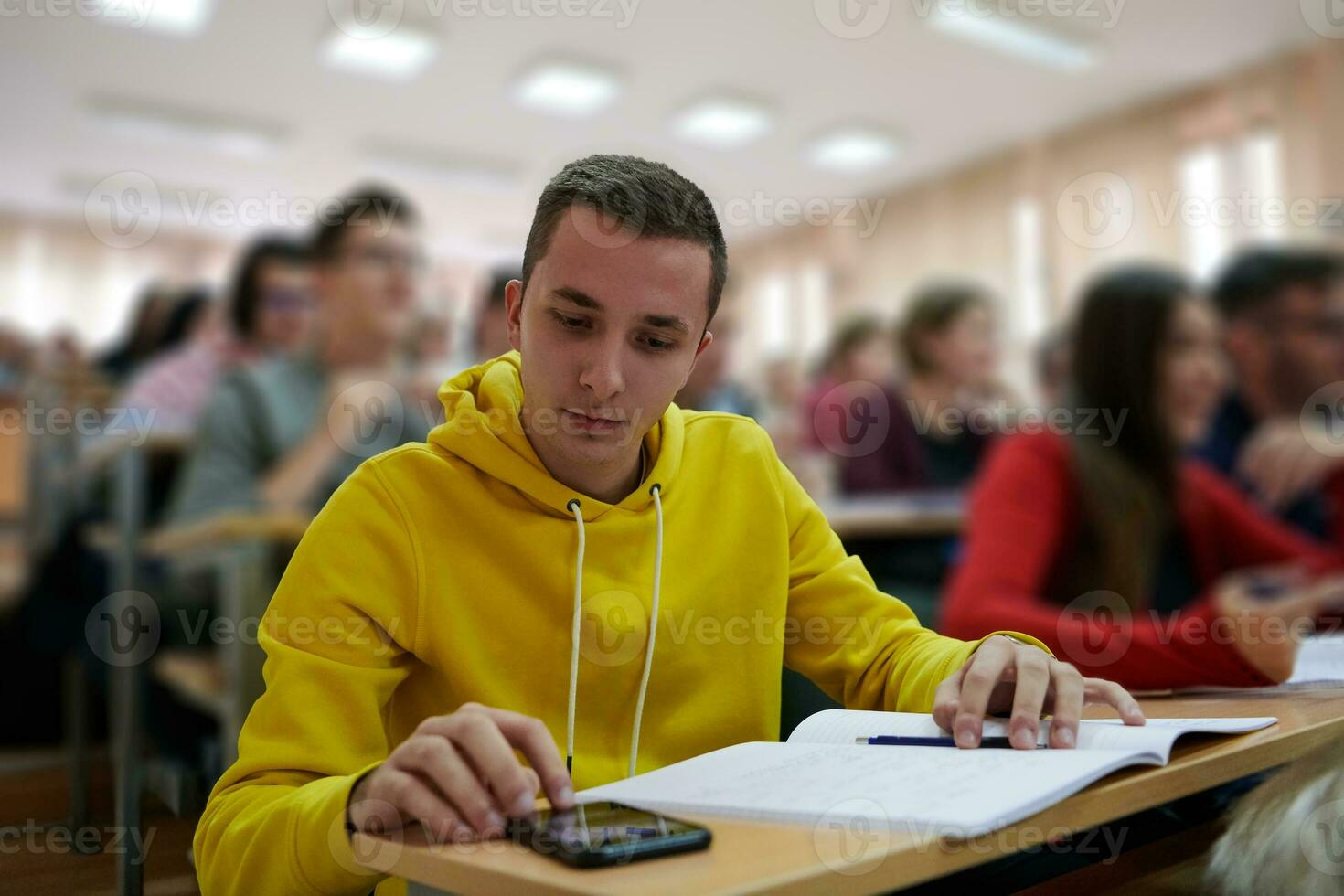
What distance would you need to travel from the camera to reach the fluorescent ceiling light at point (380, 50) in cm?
509

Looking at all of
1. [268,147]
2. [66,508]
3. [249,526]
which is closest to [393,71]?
[268,147]

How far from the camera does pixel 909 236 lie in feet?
24.9

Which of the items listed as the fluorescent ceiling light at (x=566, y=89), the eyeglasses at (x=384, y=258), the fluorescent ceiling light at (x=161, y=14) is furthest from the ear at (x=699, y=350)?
the fluorescent ceiling light at (x=566, y=89)

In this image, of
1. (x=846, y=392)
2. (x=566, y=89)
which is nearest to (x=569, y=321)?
(x=846, y=392)

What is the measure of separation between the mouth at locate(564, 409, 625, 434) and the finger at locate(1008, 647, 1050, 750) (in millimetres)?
303

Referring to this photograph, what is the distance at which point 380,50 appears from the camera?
5316mm

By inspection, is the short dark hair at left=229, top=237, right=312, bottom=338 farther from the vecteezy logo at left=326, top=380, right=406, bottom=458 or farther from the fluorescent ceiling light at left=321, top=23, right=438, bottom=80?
the fluorescent ceiling light at left=321, top=23, right=438, bottom=80

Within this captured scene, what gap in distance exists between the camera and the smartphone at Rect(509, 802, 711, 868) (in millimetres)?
453

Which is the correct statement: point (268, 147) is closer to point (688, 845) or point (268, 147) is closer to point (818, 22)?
point (818, 22)

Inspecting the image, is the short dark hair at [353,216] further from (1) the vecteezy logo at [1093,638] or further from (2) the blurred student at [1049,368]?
(2) the blurred student at [1049,368]

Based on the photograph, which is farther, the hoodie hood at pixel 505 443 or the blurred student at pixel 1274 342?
the blurred student at pixel 1274 342

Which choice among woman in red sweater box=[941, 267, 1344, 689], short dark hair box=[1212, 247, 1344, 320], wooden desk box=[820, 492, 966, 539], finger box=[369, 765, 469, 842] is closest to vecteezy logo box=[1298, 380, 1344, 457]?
short dark hair box=[1212, 247, 1344, 320]

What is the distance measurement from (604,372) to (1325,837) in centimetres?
50

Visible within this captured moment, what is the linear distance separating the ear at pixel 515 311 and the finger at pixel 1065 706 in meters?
0.42
